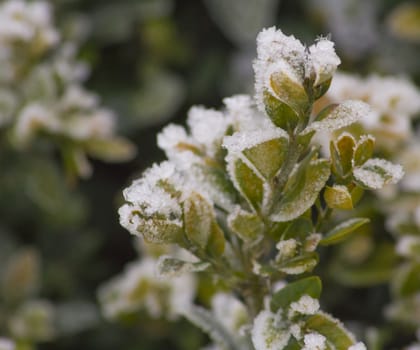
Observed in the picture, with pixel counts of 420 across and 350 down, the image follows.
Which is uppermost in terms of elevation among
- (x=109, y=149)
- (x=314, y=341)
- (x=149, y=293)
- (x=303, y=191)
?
(x=109, y=149)

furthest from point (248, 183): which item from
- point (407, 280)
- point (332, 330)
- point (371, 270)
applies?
point (371, 270)

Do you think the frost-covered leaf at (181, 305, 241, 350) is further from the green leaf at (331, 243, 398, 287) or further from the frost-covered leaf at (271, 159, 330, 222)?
the green leaf at (331, 243, 398, 287)

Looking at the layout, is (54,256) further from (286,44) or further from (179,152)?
(286,44)

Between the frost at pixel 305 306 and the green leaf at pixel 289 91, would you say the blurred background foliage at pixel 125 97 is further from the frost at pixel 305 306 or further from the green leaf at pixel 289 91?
the green leaf at pixel 289 91

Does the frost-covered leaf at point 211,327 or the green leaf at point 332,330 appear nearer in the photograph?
the green leaf at point 332,330

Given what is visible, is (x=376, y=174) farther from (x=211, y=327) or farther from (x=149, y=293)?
(x=149, y=293)

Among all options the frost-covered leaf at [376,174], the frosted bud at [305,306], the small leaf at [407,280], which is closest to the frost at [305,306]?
the frosted bud at [305,306]
